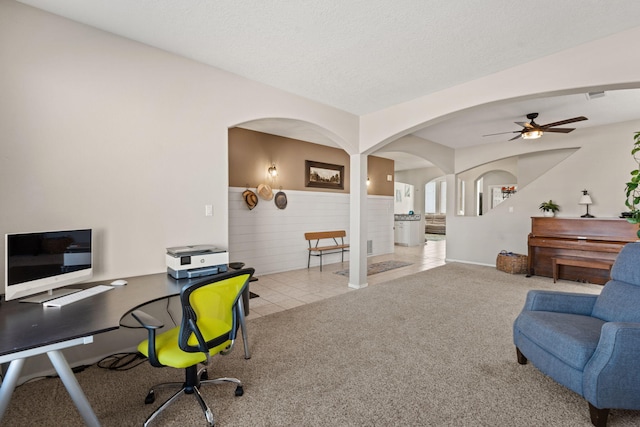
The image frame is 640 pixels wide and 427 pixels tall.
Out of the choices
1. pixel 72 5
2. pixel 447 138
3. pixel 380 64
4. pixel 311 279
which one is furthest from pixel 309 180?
pixel 72 5

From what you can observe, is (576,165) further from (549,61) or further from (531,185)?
(549,61)

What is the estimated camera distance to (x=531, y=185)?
5.92 m

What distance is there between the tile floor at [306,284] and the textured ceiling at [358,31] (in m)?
2.80

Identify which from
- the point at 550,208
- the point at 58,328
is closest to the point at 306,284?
the point at 58,328

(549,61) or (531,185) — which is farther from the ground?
(549,61)

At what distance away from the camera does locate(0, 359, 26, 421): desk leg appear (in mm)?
1360

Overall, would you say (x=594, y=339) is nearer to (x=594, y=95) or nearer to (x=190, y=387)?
(x=190, y=387)

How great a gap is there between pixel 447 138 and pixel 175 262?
5.60 metres

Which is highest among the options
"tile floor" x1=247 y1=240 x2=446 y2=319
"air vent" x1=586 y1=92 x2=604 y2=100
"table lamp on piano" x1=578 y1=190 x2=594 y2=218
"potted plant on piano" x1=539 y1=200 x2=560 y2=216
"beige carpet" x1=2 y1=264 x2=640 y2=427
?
"air vent" x1=586 y1=92 x2=604 y2=100

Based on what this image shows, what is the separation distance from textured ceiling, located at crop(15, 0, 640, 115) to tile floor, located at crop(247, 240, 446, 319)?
2.80 m

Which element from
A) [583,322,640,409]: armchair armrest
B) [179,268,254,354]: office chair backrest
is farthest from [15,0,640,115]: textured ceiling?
[583,322,640,409]: armchair armrest

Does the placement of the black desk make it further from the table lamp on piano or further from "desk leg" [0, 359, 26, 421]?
the table lamp on piano

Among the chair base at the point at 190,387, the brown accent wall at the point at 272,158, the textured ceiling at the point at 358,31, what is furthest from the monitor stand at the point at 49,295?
the brown accent wall at the point at 272,158

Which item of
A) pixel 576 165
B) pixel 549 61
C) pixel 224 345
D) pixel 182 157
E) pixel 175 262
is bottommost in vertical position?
pixel 224 345
